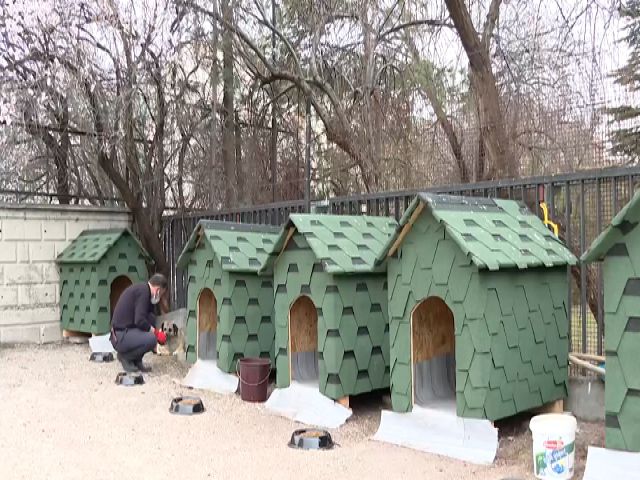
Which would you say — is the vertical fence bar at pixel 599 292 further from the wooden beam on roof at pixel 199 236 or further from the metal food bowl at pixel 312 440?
the wooden beam on roof at pixel 199 236

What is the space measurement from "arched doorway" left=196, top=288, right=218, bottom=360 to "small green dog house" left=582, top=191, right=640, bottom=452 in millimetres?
4890

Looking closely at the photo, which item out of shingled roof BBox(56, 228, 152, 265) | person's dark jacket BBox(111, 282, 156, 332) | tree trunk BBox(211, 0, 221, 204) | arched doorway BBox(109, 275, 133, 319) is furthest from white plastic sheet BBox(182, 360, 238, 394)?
tree trunk BBox(211, 0, 221, 204)

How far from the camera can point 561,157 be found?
5797mm

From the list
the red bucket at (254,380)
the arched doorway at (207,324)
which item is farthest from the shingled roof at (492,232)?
the arched doorway at (207,324)

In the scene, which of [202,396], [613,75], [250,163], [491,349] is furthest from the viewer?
[250,163]

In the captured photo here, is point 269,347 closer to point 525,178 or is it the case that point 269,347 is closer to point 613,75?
point 525,178

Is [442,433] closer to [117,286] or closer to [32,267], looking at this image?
[117,286]

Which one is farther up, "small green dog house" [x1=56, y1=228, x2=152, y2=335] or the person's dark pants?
"small green dog house" [x1=56, y1=228, x2=152, y2=335]

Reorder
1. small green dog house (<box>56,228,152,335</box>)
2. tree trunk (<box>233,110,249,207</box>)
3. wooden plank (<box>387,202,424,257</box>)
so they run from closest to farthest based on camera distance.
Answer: wooden plank (<box>387,202,424,257</box>)
small green dog house (<box>56,228,152,335</box>)
tree trunk (<box>233,110,249,207</box>)

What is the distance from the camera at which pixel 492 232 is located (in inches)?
194

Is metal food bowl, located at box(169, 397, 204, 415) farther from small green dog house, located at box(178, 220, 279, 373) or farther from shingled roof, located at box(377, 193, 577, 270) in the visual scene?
shingled roof, located at box(377, 193, 577, 270)

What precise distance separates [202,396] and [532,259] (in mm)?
3541

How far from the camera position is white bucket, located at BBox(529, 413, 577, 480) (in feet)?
13.1

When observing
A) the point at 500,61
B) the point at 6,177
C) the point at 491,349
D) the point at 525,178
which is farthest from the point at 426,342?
the point at 6,177
